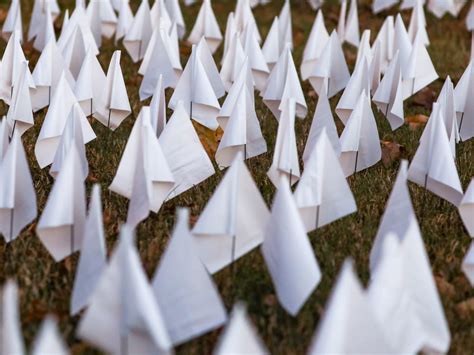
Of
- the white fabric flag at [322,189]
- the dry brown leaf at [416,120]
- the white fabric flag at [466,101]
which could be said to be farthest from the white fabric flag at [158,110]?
the dry brown leaf at [416,120]

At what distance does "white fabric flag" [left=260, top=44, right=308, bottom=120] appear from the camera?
11.0 ft

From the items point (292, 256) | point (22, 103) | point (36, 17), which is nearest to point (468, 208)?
point (292, 256)

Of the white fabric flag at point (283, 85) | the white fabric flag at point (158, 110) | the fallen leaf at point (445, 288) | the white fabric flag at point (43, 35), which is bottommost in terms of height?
the fallen leaf at point (445, 288)

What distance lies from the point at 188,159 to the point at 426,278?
1.08m

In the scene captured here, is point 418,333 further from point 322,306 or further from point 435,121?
point 435,121

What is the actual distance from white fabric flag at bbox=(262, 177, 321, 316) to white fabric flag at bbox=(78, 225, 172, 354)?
0.43m

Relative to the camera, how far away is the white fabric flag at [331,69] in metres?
3.78

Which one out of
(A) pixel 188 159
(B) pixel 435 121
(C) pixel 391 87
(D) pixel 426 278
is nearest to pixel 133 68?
(C) pixel 391 87

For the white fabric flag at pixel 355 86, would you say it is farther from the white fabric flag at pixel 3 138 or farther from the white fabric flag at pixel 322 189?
the white fabric flag at pixel 3 138

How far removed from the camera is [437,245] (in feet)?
8.80

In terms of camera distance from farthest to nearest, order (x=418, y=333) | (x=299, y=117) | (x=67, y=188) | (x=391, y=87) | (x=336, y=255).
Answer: (x=299, y=117) → (x=391, y=87) → (x=336, y=255) → (x=67, y=188) → (x=418, y=333)

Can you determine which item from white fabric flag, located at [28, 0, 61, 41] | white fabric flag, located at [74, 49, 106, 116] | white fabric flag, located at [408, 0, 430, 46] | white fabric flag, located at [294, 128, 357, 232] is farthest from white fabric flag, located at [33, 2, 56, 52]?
white fabric flag, located at [294, 128, 357, 232]

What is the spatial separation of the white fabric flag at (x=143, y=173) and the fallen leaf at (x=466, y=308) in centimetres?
89

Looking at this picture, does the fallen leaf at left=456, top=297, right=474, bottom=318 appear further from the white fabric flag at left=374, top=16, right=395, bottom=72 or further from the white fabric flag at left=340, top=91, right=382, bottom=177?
the white fabric flag at left=374, top=16, right=395, bottom=72
